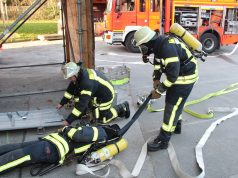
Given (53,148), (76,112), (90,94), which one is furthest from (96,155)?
(90,94)

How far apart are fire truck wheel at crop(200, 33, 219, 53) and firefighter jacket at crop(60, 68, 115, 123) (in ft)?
27.0

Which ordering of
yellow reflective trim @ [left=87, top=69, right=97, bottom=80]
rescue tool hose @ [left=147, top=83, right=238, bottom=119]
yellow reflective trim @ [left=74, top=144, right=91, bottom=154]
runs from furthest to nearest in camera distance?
1. rescue tool hose @ [left=147, top=83, right=238, bottom=119]
2. yellow reflective trim @ [left=87, top=69, right=97, bottom=80]
3. yellow reflective trim @ [left=74, top=144, right=91, bottom=154]

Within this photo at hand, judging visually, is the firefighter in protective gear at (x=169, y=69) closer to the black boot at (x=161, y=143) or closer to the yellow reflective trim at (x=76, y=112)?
the black boot at (x=161, y=143)

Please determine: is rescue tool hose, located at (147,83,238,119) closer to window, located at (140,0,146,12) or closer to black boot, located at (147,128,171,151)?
black boot, located at (147,128,171,151)

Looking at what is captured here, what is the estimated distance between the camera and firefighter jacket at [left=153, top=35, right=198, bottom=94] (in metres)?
3.75

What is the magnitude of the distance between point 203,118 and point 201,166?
177 centimetres

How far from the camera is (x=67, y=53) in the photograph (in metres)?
8.29

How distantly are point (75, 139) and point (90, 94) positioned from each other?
2.49 ft

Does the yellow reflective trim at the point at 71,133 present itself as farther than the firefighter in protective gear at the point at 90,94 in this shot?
No

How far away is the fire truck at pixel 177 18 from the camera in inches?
449

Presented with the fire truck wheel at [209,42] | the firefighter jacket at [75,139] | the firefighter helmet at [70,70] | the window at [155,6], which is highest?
the window at [155,6]

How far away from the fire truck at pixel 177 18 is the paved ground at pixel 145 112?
38.8 inches

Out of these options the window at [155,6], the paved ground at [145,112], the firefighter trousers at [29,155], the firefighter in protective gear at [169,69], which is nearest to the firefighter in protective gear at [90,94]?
the paved ground at [145,112]

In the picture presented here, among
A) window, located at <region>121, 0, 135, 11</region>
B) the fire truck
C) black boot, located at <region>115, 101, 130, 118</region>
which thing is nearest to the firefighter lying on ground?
black boot, located at <region>115, 101, 130, 118</region>
